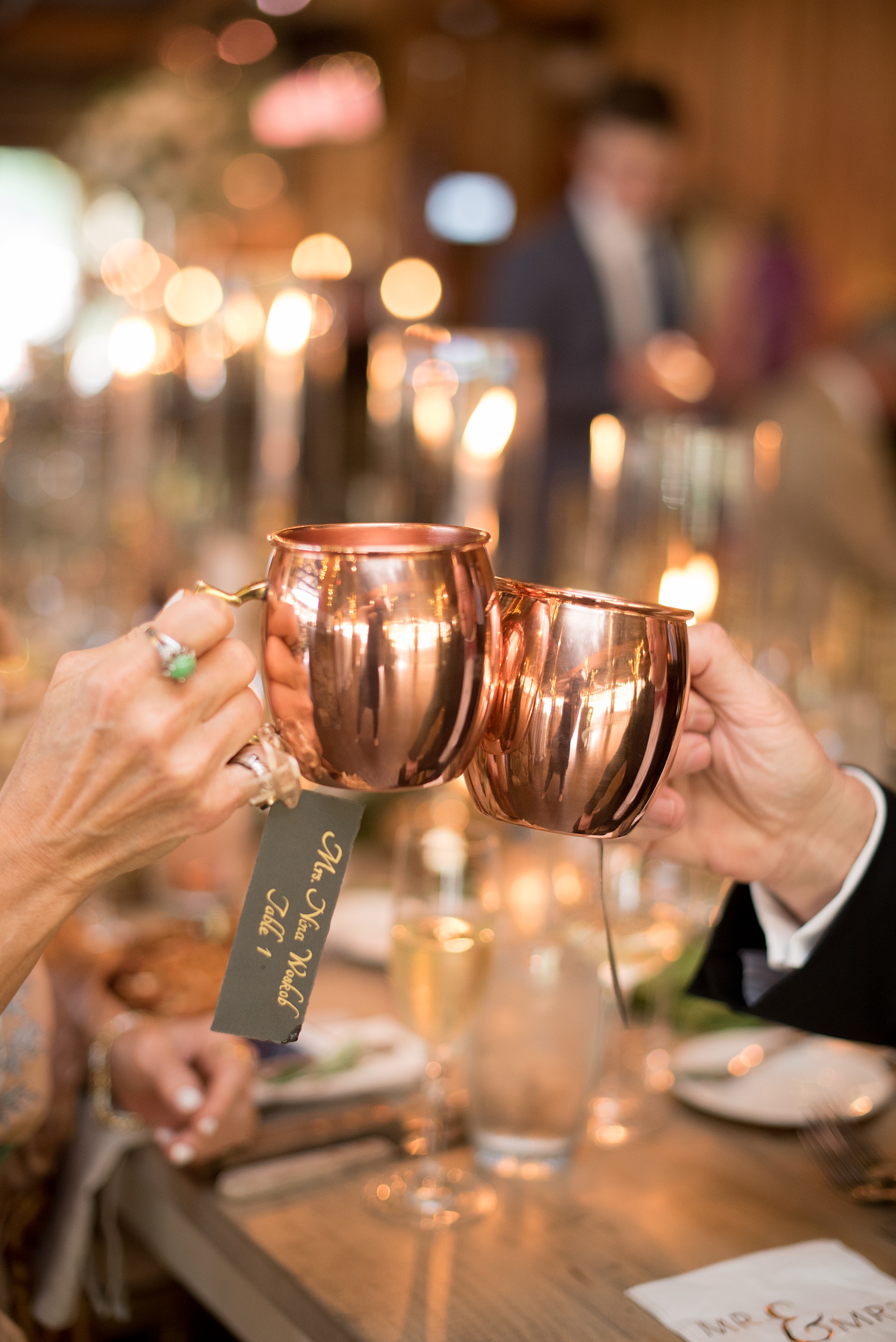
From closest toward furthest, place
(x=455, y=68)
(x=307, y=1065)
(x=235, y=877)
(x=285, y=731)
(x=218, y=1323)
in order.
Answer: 1. (x=285, y=731)
2. (x=307, y=1065)
3. (x=218, y=1323)
4. (x=235, y=877)
5. (x=455, y=68)

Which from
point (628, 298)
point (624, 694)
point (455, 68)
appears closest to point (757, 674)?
point (624, 694)

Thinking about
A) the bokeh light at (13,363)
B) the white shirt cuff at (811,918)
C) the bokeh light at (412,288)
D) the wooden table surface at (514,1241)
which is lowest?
the wooden table surface at (514,1241)

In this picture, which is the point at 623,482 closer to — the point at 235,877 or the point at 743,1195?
the point at 235,877

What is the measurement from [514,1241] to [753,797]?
1.16 ft

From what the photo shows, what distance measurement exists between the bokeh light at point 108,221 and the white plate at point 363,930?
4.80 m

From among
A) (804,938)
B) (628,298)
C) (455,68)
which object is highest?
(455,68)

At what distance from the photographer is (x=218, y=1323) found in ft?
4.55

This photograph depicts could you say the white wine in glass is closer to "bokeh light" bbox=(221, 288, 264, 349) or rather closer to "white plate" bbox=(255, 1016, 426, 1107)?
"white plate" bbox=(255, 1016, 426, 1107)

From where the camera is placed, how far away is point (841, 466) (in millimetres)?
3564

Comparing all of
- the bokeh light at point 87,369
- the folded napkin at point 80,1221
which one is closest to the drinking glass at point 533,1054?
the folded napkin at point 80,1221

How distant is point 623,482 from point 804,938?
4.34 ft

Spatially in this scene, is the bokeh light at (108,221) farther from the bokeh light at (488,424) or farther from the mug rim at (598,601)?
the mug rim at (598,601)

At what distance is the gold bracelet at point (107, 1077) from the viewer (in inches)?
40.9

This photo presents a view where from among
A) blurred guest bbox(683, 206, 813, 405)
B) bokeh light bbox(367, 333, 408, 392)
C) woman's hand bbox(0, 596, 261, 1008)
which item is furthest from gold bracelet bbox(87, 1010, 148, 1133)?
blurred guest bbox(683, 206, 813, 405)
